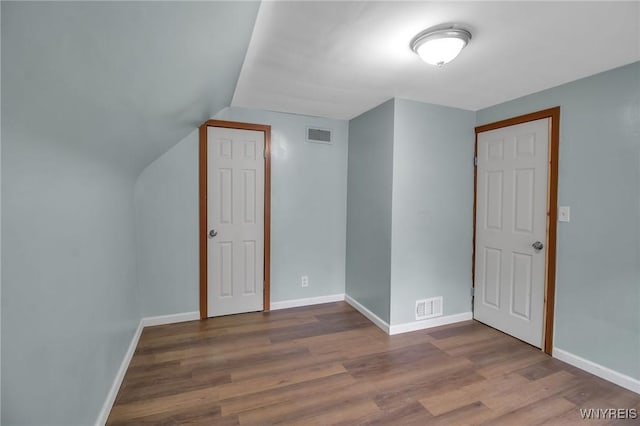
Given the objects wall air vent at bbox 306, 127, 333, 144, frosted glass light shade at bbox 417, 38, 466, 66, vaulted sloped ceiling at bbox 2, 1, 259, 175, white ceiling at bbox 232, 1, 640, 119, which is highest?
white ceiling at bbox 232, 1, 640, 119

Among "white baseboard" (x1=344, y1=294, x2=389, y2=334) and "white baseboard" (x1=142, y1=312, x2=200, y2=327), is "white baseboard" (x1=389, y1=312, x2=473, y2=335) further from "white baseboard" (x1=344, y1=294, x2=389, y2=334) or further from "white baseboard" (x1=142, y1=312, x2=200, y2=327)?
"white baseboard" (x1=142, y1=312, x2=200, y2=327)

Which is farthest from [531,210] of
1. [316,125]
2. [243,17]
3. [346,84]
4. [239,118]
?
[239,118]

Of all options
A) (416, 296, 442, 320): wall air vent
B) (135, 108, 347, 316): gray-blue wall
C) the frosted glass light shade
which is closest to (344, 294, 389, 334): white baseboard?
(135, 108, 347, 316): gray-blue wall

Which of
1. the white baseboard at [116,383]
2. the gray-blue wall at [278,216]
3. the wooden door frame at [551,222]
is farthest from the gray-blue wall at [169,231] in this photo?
the wooden door frame at [551,222]

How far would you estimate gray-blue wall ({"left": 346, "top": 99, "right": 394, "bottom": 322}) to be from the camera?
9.47 ft

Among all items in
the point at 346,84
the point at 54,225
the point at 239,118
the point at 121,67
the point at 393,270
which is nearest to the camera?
the point at 121,67

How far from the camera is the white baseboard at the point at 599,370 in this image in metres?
1.98

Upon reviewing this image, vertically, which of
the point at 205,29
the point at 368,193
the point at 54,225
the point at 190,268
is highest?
the point at 205,29

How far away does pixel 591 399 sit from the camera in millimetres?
1907

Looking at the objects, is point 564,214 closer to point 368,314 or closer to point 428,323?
point 428,323

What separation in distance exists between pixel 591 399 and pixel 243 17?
3059 millimetres

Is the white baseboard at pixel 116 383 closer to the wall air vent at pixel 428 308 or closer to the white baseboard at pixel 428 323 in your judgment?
the white baseboard at pixel 428 323

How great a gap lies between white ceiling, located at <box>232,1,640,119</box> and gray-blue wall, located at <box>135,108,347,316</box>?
2.14ft

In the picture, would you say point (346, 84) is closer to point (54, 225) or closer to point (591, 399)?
point (54, 225)
